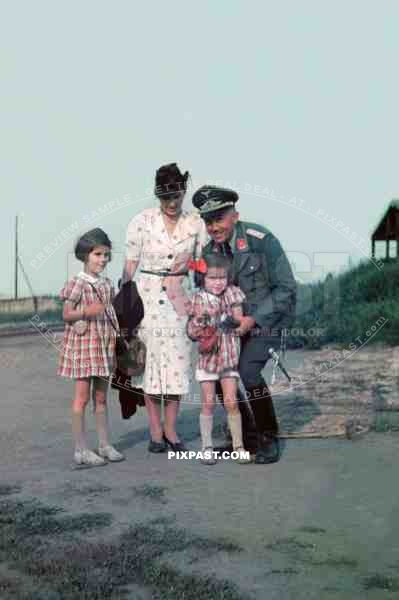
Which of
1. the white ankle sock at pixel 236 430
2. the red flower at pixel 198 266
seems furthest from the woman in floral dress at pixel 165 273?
the white ankle sock at pixel 236 430

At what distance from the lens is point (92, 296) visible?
21.3 ft

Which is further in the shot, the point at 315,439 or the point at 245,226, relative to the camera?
the point at 315,439

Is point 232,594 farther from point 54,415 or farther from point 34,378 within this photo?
point 34,378

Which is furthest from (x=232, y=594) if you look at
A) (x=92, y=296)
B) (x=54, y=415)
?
(x=54, y=415)

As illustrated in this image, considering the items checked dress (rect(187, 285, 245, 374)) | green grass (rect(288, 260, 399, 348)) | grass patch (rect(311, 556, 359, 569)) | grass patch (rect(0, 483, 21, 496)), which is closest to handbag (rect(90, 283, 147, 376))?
checked dress (rect(187, 285, 245, 374))

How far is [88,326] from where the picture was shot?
254 inches

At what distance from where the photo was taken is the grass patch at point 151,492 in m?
5.43

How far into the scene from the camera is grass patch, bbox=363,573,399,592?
3881 mm

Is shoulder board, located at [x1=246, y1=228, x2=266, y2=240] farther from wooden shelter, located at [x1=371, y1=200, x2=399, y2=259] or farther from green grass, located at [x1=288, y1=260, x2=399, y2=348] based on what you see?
wooden shelter, located at [x1=371, y1=200, x2=399, y2=259]

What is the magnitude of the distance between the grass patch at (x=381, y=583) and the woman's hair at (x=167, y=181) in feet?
11.2

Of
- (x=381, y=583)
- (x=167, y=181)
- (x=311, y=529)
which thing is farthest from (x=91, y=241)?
(x=381, y=583)

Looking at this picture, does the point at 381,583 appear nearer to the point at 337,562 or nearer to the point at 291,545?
the point at 337,562

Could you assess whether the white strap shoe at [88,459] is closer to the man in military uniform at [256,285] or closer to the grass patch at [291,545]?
the man in military uniform at [256,285]

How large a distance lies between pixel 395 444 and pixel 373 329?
937cm
